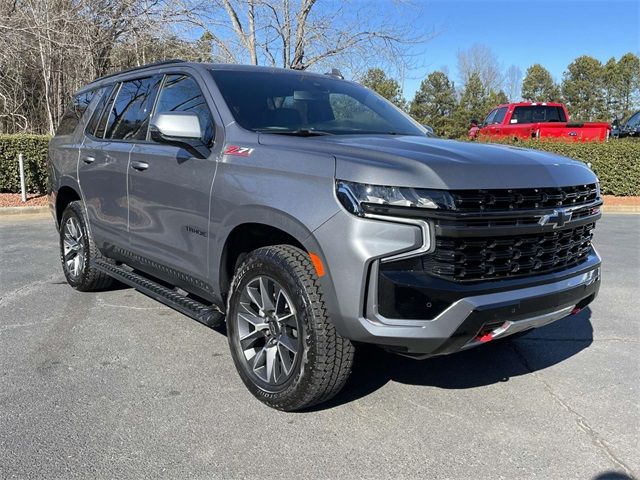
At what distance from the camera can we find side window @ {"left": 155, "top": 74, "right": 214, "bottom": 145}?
12.3 ft

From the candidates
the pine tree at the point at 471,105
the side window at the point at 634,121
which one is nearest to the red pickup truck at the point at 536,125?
the side window at the point at 634,121

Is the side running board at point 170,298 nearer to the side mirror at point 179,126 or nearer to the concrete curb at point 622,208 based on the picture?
the side mirror at point 179,126

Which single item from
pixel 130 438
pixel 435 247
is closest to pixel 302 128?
pixel 435 247

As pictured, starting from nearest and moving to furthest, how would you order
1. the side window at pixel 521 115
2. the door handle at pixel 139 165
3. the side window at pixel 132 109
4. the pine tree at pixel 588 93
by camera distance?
the door handle at pixel 139 165, the side window at pixel 132 109, the side window at pixel 521 115, the pine tree at pixel 588 93

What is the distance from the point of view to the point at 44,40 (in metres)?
14.1

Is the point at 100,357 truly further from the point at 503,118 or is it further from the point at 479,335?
the point at 503,118

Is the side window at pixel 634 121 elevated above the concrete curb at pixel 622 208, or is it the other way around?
the side window at pixel 634 121

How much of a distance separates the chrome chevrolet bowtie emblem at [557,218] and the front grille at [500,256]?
0.06m

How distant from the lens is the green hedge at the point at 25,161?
39.6 ft

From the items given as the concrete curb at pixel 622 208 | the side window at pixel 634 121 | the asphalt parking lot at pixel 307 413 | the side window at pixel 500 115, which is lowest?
the concrete curb at pixel 622 208

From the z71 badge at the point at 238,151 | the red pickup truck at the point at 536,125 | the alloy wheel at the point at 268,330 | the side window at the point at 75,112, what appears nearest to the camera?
the alloy wheel at the point at 268,330

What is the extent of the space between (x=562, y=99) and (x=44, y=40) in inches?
2053

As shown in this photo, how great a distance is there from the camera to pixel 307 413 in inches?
128

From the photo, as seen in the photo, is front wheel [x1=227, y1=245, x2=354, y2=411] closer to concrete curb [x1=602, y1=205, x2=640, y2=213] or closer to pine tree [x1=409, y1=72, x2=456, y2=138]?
concrete curb [x1=602, y1=205, x2=640, y2=213]
